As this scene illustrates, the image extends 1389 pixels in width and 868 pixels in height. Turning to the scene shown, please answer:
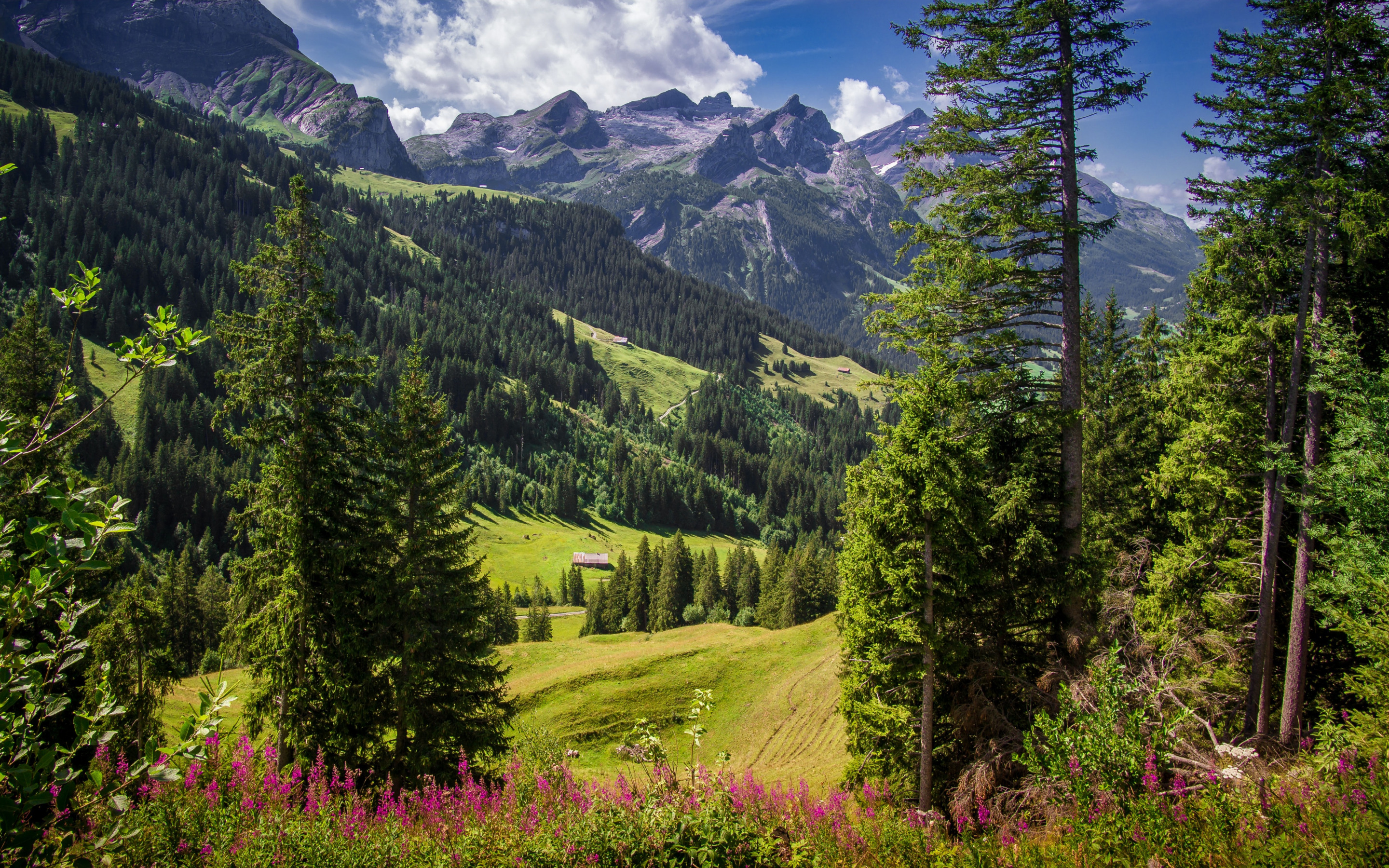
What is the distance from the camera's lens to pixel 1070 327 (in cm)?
1359

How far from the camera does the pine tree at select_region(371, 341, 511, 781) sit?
58.3 ft

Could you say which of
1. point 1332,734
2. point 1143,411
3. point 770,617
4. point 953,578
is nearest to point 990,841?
point 953,578

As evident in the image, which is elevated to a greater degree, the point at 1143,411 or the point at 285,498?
the point at 1143,411

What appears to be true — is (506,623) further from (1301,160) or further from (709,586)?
(1301,160)

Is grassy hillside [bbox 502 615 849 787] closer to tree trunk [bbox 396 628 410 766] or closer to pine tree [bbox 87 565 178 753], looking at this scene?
tree trunk [bbox 396 628 410 766]

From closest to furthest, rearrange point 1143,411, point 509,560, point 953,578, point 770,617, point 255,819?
point 255,819 < point 953,578 < point 1143,411 < point 770,617 < point 509,560

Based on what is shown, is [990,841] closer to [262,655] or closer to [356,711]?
[356,711]

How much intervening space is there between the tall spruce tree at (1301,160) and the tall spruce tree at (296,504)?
73.2ft

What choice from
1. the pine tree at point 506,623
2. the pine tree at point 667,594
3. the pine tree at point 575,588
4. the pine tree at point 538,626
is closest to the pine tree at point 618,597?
the pine tree at point 667,594

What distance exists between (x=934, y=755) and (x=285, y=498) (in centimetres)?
1744

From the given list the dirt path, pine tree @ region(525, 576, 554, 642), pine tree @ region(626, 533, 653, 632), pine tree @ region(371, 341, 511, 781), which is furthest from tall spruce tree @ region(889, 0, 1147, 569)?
the dirt path

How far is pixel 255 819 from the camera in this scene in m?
7.61

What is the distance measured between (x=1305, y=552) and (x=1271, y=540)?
73 centimetres

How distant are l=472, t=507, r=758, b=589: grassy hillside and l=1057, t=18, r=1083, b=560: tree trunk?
96.4 meters
